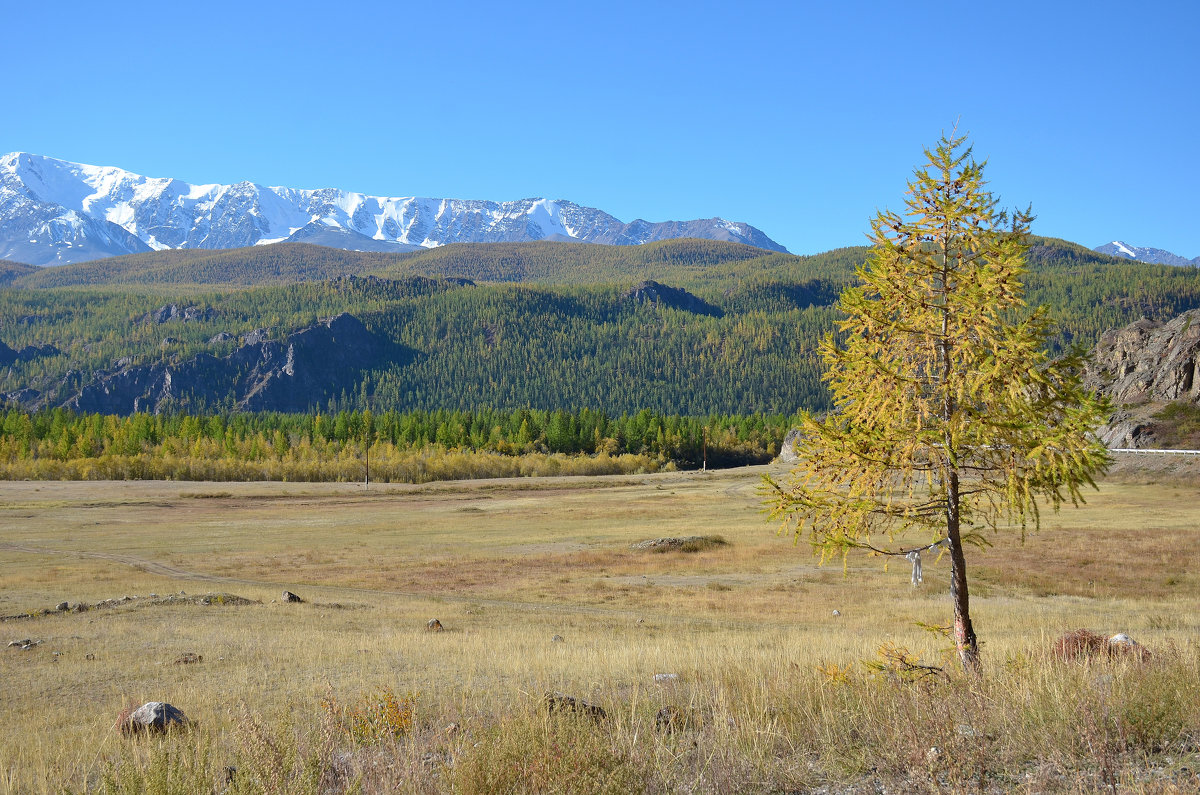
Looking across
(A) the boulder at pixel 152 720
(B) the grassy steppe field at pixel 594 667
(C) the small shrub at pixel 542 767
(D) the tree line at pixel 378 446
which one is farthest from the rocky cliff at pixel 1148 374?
(A) the boulder at pixel 152 720

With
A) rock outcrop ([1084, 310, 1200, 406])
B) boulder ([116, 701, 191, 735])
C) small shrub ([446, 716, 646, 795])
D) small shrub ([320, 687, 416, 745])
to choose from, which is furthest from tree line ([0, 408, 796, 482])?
small shrub ([446, 716, 646, 795])

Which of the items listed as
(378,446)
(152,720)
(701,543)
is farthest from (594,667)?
(378,446)

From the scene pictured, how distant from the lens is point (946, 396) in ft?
39.1

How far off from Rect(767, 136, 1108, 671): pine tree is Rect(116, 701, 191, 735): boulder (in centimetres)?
845

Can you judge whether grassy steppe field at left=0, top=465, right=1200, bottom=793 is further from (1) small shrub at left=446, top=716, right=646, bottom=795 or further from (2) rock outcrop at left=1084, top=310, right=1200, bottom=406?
(2) rock outcrop at left=1084, top=310, right=1200, bottom=406

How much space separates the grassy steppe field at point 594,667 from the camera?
291 inches

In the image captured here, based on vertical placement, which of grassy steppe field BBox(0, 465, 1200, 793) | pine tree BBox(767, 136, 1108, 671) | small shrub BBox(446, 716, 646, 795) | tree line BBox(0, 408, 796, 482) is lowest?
tree line BBox(0, 408, 796, 482)

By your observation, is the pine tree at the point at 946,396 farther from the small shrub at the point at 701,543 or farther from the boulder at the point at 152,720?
the small shrub at the point at 701,543

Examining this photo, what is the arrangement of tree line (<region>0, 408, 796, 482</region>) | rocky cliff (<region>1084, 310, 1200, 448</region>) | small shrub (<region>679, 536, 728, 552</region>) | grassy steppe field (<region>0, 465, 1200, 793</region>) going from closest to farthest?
grassy steppe field (<region>0, 465, 1200, 793</region>) < small shrub (<region>679, 536, 728, 552</region>) < rocky cliff (<region>1084, 310, 1200, 448</region>) < tree line (<region>0, 408, 796, 482</region>)

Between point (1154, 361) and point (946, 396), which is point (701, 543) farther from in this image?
point (1154, 361)

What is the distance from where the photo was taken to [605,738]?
7.94m

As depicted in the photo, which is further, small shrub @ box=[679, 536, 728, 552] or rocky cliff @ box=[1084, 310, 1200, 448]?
rocky cliff @ box=[1084, 310, 1200, 448]

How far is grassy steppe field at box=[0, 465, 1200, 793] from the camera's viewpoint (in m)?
7.38

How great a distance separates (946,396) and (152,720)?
38.1 feet
